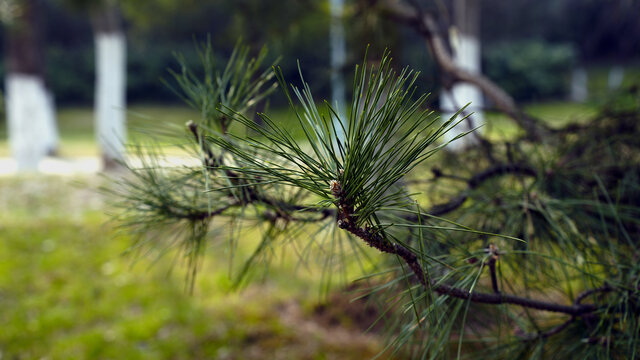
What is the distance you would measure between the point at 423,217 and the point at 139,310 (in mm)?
2762

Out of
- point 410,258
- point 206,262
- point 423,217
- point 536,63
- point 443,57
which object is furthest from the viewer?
point 536,63

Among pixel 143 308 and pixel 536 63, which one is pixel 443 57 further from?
pixel 536 63

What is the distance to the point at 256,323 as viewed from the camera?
2.98 m

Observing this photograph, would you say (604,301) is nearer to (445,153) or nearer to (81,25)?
(445,153)

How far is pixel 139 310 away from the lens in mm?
3230

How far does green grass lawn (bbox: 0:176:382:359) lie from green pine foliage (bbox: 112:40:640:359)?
4.06 ft

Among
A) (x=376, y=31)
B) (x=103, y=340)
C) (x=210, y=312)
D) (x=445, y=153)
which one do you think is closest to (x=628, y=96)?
(x=445, y=153)

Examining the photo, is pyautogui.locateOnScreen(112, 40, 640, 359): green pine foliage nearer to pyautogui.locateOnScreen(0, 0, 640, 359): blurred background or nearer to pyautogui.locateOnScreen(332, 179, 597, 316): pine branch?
pyautogui.locateOnScreen(332, 179, 597, 316): pine branch

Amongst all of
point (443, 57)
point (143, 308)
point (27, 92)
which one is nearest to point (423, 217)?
point (443, 57)

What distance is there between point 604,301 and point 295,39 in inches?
132

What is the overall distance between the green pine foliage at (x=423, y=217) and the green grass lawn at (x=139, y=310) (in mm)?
1239

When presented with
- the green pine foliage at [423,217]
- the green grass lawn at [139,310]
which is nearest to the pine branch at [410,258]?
the green pine foliage at [423,217]

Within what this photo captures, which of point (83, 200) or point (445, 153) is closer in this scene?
point (445, 153)

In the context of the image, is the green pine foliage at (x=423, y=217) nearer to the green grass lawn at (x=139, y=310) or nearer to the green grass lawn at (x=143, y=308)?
the green grass lawn at (x=143, y=308)
